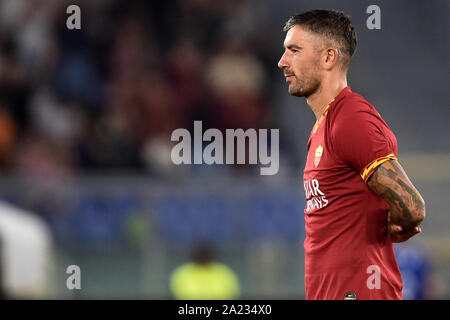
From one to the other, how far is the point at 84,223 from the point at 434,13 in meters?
6.68

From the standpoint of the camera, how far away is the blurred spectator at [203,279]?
891 cm

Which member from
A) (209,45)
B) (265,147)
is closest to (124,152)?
(265,147)

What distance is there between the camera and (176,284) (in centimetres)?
890

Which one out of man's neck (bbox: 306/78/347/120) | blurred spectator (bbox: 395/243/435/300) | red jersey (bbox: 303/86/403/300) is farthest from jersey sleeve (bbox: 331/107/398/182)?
blurred spectator (bbox: 395/243/435/300)

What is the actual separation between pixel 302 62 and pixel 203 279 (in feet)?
19.0

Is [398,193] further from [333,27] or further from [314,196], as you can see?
[333,27]

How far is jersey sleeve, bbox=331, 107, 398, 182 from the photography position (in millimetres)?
3297

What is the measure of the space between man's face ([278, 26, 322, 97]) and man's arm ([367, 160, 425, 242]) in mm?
584

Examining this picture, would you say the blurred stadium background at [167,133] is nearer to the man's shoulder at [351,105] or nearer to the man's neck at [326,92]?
the man's neck at [326,92]

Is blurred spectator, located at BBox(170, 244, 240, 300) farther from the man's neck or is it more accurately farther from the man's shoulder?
the man's shoulder

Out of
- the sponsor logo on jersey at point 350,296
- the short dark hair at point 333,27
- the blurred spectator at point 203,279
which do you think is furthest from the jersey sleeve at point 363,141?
the blurred spectator at point 203,279

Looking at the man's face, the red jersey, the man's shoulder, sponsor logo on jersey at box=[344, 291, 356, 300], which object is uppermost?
the man's face

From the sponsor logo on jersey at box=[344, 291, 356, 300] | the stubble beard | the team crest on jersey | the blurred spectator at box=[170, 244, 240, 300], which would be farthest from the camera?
the blurred spectator at box=[170, 244, 240, 300]

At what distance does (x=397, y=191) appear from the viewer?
3.31m
